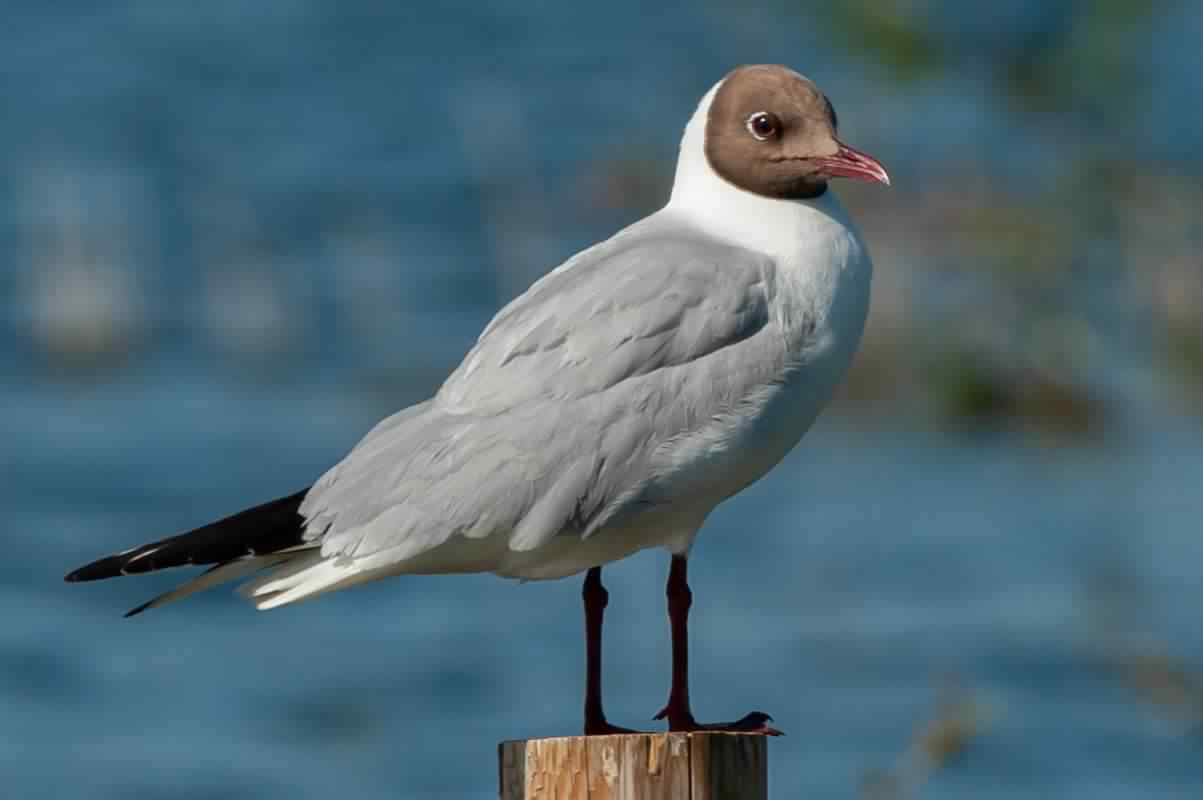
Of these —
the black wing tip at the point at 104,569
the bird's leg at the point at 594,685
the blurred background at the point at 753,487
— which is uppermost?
the blurred background at the point at 753,487

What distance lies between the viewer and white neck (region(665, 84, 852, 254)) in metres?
5.00

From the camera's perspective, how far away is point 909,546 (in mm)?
12344

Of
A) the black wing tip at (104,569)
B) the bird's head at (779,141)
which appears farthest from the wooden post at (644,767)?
the bird's head at (779,141)

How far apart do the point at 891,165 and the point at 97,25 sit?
8444 mm

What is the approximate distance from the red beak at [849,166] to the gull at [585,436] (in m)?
0.17

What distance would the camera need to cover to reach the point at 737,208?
5078mm

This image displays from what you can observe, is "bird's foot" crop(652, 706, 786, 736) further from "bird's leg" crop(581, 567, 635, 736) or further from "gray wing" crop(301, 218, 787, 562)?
"gray wing" crop(301, 218, 787, 562)

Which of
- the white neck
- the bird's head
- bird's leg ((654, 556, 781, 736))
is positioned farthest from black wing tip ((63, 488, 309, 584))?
the bird's head

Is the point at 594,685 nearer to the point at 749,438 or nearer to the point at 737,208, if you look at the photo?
the point at 749,438

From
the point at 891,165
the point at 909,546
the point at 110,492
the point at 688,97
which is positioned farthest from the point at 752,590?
the point at 688,97

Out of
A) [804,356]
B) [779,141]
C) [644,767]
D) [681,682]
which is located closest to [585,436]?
[804,356]

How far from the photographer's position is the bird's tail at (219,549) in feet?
15.5

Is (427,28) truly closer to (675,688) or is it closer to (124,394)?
(124,394)

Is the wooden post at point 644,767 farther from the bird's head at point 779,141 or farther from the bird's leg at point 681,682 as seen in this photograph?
the bird's head at point 779,141
